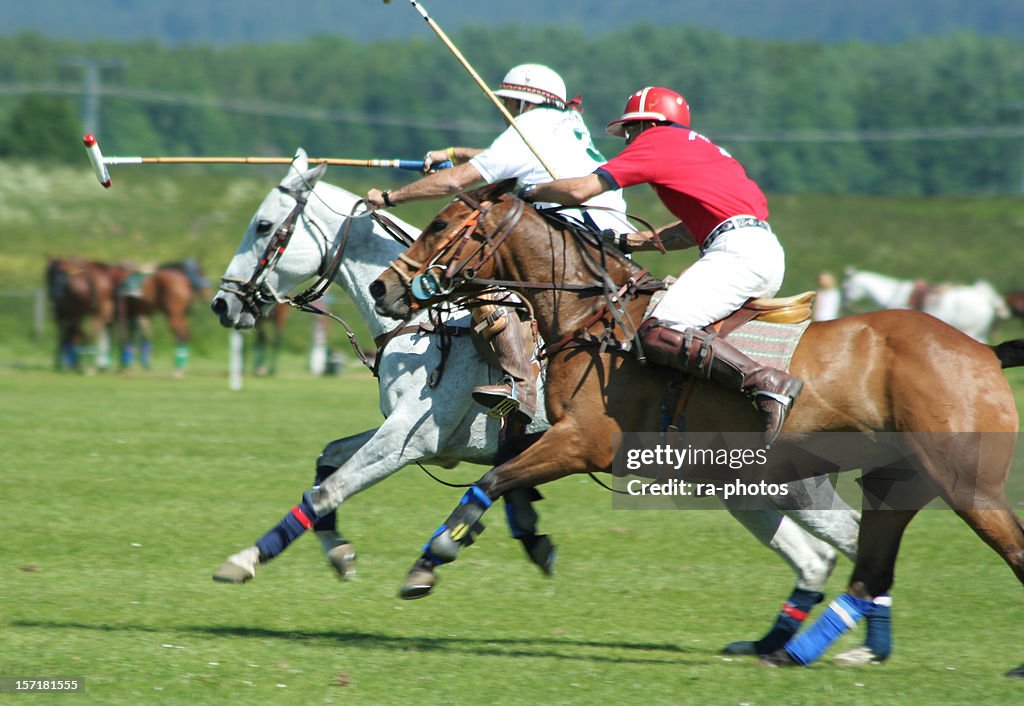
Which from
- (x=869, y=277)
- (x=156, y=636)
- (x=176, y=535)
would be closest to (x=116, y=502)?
(x=176, y=535)

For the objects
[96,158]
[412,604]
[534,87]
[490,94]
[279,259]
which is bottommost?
[412,604]

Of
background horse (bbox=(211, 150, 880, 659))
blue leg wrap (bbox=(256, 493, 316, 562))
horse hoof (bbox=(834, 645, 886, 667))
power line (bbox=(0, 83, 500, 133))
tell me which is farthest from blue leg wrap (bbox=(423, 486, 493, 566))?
power line (bbox=(0, 83, 500, 133))

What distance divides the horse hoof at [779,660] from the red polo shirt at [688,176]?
208 centimetres

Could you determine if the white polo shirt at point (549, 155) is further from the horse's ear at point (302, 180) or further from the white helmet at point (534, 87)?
the horse's ear at point (302, 180)

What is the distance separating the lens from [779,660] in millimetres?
6887

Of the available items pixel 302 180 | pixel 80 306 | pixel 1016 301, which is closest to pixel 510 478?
pixel 302 180

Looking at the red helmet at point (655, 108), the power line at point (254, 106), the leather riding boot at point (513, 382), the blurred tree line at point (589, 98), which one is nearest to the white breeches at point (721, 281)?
the red helmet at point (655, 108)

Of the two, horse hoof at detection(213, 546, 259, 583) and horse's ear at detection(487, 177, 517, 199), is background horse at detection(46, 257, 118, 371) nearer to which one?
horse hoof at detection(213, 546, 259, 583)

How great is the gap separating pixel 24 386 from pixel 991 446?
18433 millimetres

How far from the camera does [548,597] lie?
827 cm

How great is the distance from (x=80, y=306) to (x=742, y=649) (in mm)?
20900

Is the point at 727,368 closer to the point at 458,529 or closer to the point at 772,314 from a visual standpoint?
the point at 772,314

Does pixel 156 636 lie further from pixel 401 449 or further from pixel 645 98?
pixel 645 98

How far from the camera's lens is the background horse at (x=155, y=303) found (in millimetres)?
26047
